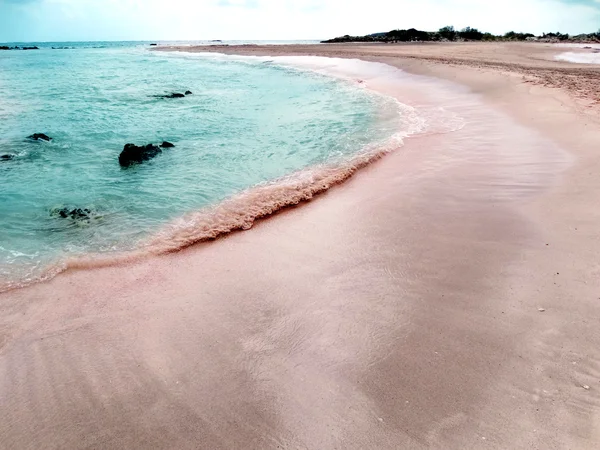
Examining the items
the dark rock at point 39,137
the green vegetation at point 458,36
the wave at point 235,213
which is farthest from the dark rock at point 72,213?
the green vegetation at point 458,36

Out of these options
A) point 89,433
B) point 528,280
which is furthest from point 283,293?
point 528,280

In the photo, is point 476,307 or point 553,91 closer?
point 476,307

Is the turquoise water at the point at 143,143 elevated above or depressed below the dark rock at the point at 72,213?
above

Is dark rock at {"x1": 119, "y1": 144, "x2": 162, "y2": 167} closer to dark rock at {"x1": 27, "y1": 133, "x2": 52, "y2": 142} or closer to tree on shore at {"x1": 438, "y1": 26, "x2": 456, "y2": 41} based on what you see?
dark rock at {"x1": 27, "y1": 133, "x2": 52, "y2": 142}

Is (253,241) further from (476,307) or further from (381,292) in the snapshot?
(476,307)

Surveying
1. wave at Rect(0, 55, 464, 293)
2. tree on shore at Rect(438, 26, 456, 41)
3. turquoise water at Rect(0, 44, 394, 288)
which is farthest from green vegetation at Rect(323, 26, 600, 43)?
wave at Rect(0, 55, 464, 293)

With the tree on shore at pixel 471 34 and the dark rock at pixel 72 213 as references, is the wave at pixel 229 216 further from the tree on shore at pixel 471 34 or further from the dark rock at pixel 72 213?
the tree on shore at pixel 471 34
